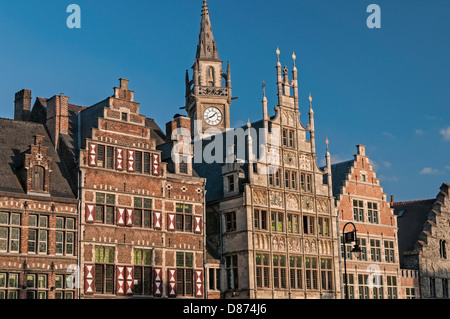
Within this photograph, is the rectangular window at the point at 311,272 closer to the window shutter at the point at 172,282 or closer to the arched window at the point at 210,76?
the window shutter at the point at 172,282

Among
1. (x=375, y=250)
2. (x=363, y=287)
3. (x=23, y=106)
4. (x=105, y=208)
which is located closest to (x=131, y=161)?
(x=105, y=208)

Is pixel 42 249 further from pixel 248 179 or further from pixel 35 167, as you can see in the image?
pixel 248 179

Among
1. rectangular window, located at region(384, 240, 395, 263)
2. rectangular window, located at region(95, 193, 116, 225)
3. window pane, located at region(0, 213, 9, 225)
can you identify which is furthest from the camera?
rectangular window, located at region(384, 240, 395, 263)

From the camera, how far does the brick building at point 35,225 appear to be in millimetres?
35562

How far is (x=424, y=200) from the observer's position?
60281mm

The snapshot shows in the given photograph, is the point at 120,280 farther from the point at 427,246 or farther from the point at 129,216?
the point at 427,246

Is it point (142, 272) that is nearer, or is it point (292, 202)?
point (142, 272)

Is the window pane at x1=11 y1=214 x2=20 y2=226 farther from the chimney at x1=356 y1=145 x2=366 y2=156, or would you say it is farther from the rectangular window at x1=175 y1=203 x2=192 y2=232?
the chimney at x1=356 y1=145 x2=366 y2=156

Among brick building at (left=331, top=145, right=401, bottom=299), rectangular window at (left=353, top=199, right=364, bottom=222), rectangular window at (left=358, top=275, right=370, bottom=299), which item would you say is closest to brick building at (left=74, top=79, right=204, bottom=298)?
brick building at (left=331, top=145, right=401, bottom=299)

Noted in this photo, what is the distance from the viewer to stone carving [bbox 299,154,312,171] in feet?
161

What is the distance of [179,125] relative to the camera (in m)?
45.5

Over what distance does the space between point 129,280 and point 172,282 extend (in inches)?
112

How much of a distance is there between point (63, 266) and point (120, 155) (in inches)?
279

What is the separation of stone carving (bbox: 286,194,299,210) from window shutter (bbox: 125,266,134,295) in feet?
40.9
